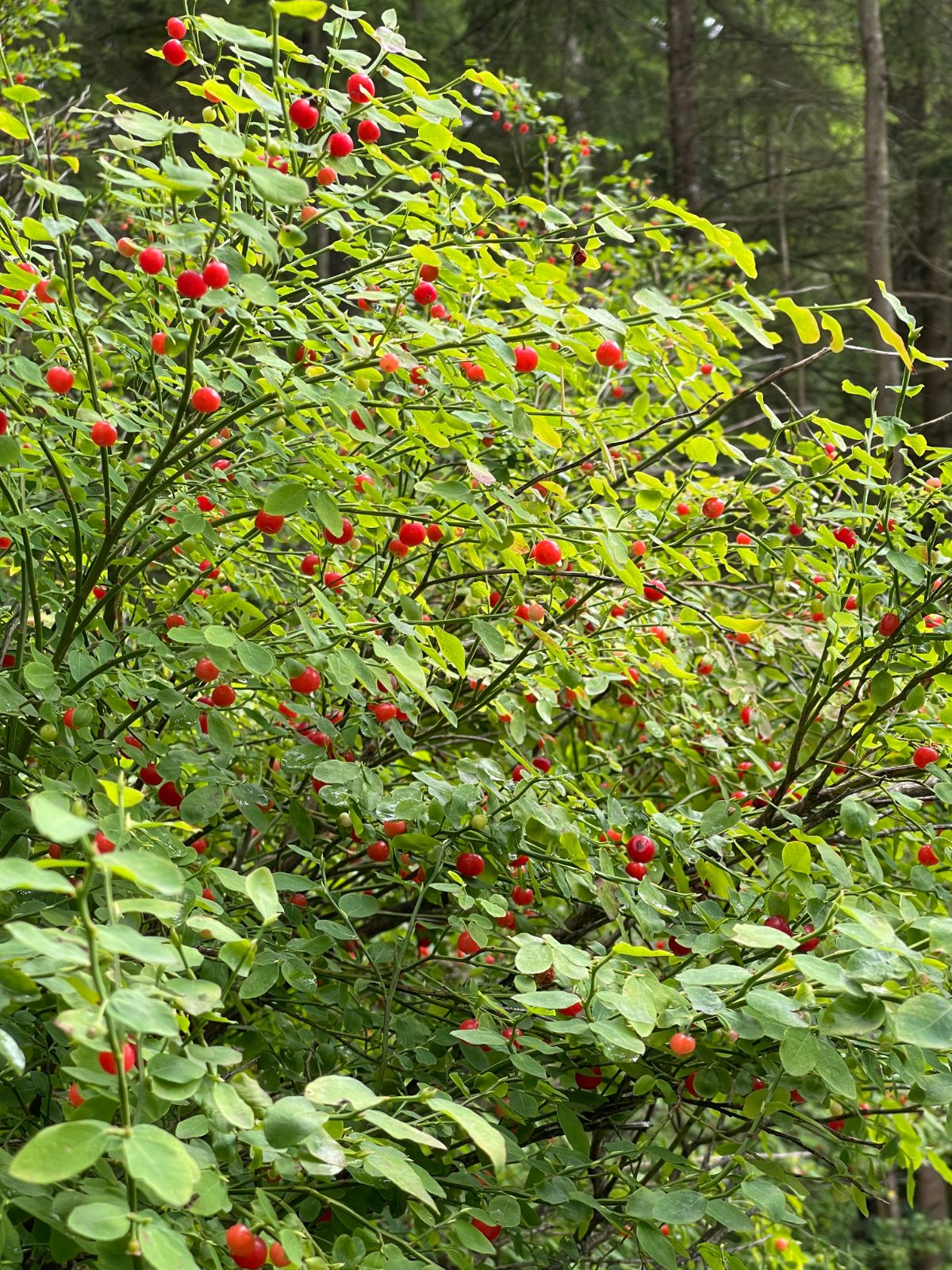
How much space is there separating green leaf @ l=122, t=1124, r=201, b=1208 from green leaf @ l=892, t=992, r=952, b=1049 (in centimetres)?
76

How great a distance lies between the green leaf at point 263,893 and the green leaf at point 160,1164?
0.83ft

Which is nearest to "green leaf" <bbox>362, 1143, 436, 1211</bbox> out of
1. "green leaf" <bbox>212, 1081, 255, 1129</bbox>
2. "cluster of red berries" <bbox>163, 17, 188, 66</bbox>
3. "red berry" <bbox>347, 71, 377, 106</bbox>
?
"green leaf" <bbox>212, 1081, 255, 1129</bbox>

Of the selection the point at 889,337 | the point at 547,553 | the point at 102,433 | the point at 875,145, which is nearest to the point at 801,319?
the point at 889,337

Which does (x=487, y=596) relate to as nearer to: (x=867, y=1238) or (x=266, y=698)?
(x=266, y=698)

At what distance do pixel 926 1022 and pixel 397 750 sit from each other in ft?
5.13

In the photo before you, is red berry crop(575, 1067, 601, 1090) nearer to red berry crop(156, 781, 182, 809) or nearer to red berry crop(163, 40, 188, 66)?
red berry crop(156, 781, 182, 809)

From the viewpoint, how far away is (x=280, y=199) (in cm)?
139

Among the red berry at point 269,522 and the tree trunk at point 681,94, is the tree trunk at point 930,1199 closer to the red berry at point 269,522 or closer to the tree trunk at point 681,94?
the tree trunk at point 681,94

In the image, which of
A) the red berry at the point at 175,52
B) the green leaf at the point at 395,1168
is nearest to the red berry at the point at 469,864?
the green leaf at the point at 395,1168

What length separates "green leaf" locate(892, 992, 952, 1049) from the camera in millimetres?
1295

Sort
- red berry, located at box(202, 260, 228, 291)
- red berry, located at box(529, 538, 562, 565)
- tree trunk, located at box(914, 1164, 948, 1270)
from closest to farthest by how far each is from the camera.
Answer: red berry, located at box(202, 260, 228, 291)
red berry, located at box(529, 538, 562, 565)
tree trunk, located at box(914, 1164, 948, 1270)

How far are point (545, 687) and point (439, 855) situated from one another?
51 centimetres

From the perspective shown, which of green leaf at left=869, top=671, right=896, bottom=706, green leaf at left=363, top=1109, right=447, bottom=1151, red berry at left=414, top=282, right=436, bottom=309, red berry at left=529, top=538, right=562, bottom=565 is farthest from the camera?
green leaf at left=869, top=671, right=896, bottom=706

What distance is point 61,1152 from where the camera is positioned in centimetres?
105
